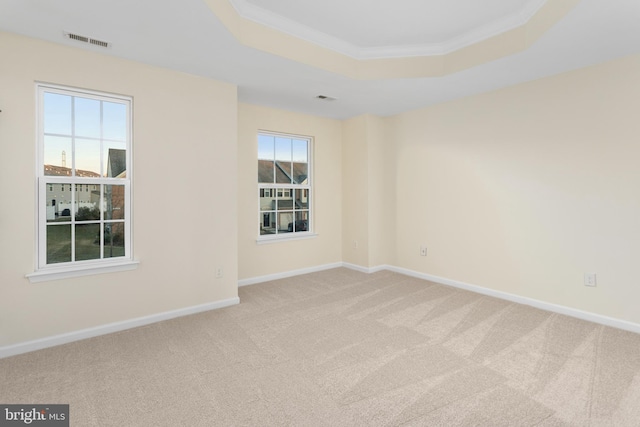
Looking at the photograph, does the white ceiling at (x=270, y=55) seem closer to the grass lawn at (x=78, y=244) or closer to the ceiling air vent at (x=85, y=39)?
the ceiling air vent at (x=85, y=39)

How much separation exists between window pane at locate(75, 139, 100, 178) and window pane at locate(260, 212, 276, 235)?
85.3 inches

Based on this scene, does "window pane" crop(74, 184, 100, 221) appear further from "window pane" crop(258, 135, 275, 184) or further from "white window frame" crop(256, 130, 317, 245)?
"window pane" crop(258, 135, 275, 184)

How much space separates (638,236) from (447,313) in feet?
6.03

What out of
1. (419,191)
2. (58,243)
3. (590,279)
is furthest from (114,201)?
(590,279)

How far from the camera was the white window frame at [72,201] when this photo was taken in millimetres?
2627

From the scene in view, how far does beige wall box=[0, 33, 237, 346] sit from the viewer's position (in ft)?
8.21

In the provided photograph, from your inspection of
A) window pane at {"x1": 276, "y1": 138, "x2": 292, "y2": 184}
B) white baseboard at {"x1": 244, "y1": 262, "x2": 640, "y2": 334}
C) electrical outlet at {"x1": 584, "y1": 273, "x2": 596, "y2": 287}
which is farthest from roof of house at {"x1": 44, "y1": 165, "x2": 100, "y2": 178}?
electrical outlet at {"x1": 584, "y1": 273, "x2": 596, "y2": 287}

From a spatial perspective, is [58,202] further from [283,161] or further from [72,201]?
[283,161]

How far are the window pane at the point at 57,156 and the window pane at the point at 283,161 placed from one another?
8.48ft

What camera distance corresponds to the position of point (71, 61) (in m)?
2.71

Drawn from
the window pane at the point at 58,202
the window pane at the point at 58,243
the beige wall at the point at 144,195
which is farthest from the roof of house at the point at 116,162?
the window pane at the point at 58,243

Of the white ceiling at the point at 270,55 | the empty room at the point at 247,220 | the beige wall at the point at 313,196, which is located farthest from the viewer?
the beige wall at the point at 313,196

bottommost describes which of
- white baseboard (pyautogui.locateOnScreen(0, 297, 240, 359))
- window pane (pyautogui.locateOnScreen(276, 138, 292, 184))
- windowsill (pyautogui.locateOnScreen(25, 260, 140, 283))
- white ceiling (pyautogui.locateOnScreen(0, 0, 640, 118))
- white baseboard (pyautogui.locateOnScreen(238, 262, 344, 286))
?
white baseboard (pyautogui.locateOnScreen(0, 297, 240, 359))

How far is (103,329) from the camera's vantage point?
285 cm
